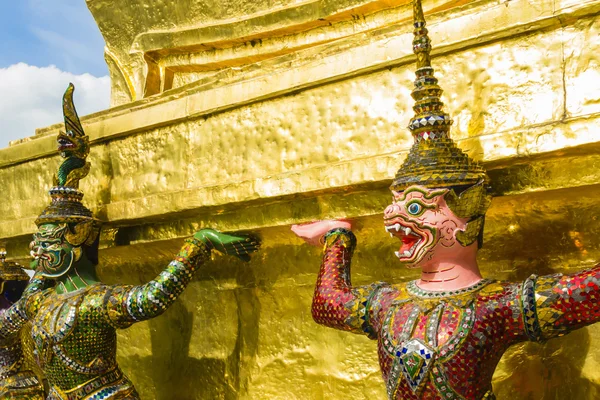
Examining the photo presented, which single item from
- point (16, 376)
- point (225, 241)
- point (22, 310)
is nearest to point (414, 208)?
point (225, 241)

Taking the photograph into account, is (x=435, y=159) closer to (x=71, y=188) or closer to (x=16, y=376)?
(x=71, y=188)

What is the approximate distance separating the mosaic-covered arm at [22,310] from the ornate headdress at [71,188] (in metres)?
0.26

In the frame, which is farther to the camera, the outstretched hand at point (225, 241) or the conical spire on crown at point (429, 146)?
the outstretched hand at point (225, 241)

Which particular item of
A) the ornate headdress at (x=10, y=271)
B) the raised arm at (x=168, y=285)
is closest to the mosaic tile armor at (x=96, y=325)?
the raised arm at (x=168, y=285)

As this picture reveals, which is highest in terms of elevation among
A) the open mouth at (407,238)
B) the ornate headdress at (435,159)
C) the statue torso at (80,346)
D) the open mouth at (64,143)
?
the open mouth at (64,143)

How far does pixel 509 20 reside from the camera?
2.08 meters

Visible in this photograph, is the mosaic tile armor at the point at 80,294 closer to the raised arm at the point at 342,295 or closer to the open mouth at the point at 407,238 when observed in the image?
the raised arm at the point at 342,295

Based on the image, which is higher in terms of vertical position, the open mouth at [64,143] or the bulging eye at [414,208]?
the open mouth at [64,143]

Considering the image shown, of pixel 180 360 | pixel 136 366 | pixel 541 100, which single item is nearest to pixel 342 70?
pixel 541 100

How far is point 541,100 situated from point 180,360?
1991 mm

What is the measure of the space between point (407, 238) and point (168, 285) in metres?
1.01

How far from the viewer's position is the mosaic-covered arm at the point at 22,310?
295 centimetres

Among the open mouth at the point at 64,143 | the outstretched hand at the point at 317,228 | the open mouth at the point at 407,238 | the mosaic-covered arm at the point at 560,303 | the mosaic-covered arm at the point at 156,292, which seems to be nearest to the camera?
the mosaic-covered arm at the point at 560,303

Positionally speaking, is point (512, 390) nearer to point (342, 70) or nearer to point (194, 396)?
point (342, 70)
